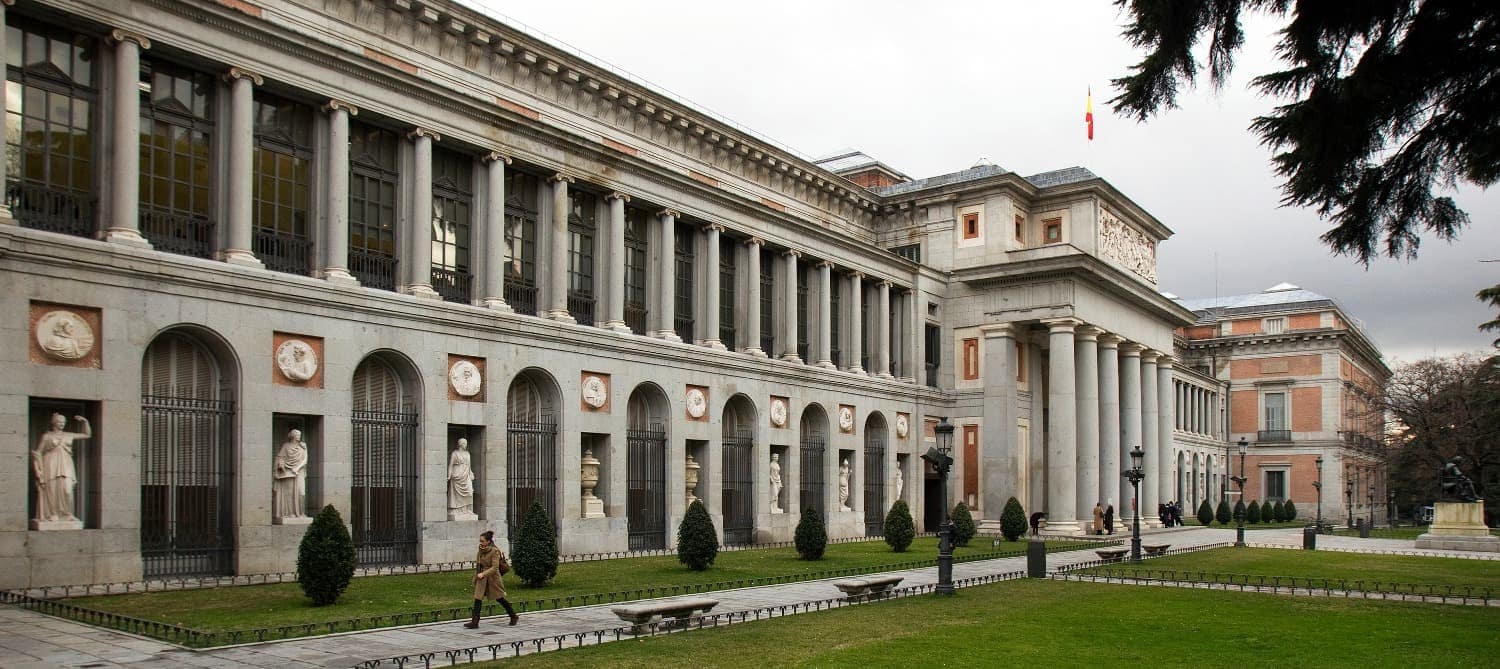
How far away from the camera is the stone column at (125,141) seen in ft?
74.8

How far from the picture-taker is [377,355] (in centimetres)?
2805

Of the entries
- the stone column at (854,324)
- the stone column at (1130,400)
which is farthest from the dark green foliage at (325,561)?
the stone column at (1130,400)

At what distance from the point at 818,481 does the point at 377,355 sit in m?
20.3

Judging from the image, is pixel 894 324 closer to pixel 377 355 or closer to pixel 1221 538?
pixel 1221 538

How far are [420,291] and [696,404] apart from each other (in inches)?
447

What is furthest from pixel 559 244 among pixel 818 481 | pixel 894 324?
pixel 894 324

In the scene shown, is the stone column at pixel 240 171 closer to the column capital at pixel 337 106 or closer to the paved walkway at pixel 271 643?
the column capital at pixel 337 106

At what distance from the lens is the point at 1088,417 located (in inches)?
2040

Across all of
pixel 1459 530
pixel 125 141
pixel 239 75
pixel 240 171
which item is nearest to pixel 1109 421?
pixel 1459 530

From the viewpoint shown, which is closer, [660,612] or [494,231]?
[660,612]

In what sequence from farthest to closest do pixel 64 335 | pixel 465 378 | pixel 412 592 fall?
1. pixel 465 378
2. pixel 412 592
3. pixel 64 335

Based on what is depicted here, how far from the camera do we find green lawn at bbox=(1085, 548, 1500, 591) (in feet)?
96.2

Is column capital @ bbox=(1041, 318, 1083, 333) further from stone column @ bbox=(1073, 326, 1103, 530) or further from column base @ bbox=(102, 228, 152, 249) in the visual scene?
column base @ bbox=(102, 228, 152, 249)

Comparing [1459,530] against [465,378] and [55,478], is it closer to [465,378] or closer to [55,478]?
[465,378]
